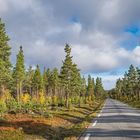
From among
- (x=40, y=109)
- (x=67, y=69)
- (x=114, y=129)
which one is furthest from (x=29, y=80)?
(x=114, y=129)

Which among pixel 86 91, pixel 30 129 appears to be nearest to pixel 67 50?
pixel 30 129

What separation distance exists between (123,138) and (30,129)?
6649 millimetres

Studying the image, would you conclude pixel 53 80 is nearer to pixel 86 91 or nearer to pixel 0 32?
pixel 86 91

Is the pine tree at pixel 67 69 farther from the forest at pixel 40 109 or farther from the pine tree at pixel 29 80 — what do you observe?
the pine tree at pixel 29 80

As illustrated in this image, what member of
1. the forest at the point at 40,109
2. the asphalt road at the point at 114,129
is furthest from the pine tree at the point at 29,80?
the asphalt road at the point at 114,129

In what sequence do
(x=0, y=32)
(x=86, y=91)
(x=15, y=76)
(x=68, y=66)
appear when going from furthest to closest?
(x=86, y=91)
(x=15, y=76)
(x=68, y=66)
(x=0, y=32)

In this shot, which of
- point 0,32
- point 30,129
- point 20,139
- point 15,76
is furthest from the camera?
point 15,76

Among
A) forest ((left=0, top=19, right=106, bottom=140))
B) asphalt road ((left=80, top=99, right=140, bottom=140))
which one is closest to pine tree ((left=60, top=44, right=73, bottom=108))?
forest ((left=0, top=19, right=106, bottom=140))

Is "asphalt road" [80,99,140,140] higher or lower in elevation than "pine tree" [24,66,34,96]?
lower

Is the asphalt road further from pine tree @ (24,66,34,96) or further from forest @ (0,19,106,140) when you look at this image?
pine tree @ (24,66,34,96)

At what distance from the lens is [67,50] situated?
258 ft

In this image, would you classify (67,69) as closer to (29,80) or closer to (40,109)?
(40,109)

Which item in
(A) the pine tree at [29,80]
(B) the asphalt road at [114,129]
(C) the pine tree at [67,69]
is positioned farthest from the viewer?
(A) the pine tree at [29,80]

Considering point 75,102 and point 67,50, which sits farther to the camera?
point 75,102
